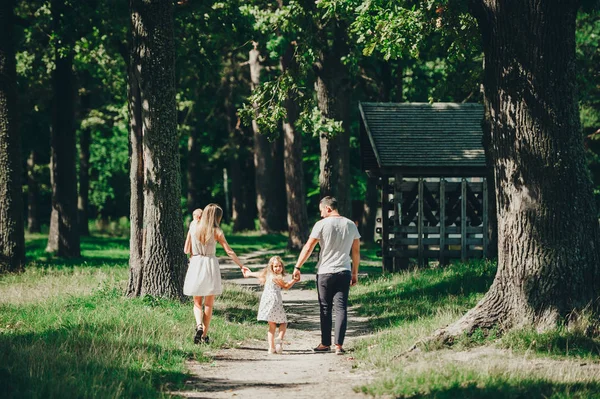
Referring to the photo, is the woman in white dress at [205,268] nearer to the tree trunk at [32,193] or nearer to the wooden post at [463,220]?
the wooden post at [463,220]

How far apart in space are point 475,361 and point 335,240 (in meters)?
2.86

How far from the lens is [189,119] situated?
42.9 m

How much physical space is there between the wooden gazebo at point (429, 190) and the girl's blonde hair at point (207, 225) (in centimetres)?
1103

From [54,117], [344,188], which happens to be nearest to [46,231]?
[54,117]

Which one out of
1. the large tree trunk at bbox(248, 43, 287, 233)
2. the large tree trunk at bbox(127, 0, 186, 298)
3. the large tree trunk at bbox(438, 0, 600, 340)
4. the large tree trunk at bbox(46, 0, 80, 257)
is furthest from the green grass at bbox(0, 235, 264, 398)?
the large tree trunk at bbox(248, 43, 287, 233)

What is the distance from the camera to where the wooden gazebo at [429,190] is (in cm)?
2297

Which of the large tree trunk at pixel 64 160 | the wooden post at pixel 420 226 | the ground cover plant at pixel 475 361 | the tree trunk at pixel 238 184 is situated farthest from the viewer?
the tree trunk at pixel 238 184

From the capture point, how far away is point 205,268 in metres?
12.2

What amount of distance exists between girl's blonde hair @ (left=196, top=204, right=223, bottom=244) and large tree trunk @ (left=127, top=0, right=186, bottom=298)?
107 inches

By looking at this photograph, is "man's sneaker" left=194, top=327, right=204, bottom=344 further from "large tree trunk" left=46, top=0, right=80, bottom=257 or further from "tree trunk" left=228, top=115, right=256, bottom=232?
"tree trunk" left=228, top=115, right=256, bottom=232

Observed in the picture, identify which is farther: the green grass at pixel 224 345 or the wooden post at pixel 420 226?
the wooden post at pixel 420 226

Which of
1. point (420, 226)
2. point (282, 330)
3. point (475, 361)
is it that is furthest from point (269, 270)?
point (420, 226)

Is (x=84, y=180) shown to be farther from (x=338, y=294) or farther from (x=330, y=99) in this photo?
(x=338, y=294)

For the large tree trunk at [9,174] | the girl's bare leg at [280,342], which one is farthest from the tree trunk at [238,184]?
the girl's bare leg at [280,342]
